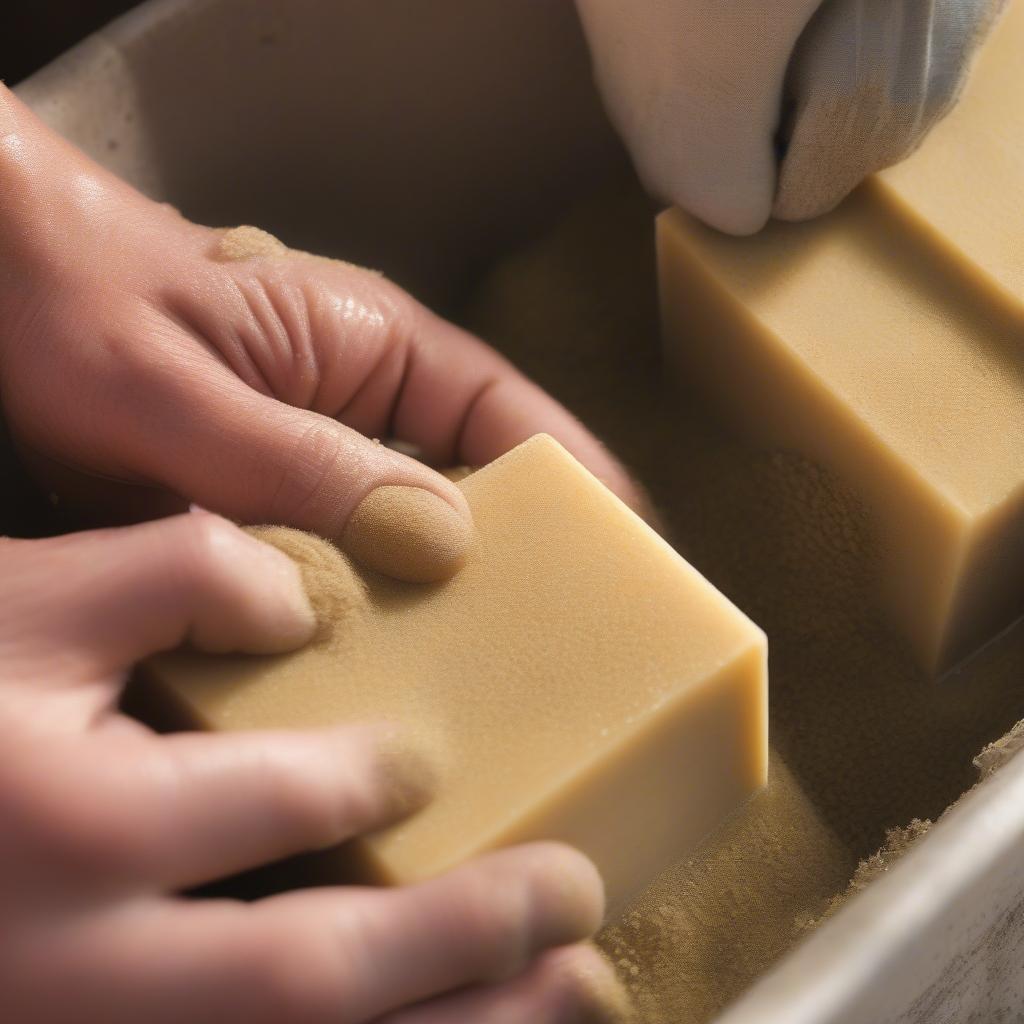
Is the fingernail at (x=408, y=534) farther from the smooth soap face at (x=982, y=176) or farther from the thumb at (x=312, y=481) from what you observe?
the smooth soap face at (x=982, y=176)

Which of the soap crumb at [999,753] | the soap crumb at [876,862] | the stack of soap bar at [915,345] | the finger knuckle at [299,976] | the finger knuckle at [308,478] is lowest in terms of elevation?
the finger knuckle at [299,976]

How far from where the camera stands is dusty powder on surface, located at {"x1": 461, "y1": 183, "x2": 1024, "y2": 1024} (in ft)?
1.60

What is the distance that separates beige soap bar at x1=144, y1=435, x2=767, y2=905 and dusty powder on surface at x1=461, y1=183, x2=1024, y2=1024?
0.12 ft

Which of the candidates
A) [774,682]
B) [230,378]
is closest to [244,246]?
[230,378]

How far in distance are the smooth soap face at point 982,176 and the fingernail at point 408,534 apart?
254mm

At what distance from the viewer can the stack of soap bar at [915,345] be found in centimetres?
52

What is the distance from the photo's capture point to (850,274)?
1.89 feet

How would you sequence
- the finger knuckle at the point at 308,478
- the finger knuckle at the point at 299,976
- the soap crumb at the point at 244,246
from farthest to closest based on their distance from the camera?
the soap crumb at the point at 244,246 → the finger knuckle at the point at 308,478 → the finger knuckle at the point at 299,976

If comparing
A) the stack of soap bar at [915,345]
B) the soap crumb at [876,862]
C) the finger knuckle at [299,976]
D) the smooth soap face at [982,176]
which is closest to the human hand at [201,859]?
the finger knuckle at [299,976]

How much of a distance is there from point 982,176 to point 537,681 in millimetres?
319

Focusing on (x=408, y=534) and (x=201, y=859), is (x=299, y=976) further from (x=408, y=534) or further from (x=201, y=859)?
(x=408, y=534)

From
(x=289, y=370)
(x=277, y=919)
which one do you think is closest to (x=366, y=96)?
(x=289, y=370)

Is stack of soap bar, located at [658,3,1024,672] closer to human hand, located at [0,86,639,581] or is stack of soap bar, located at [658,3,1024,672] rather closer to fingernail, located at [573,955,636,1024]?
human hand, located at [0,86,639,581]

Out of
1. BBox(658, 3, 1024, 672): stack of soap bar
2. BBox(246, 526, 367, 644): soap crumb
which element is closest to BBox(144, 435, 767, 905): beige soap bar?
BBox(246, 526, 367, 644): soap crumb
